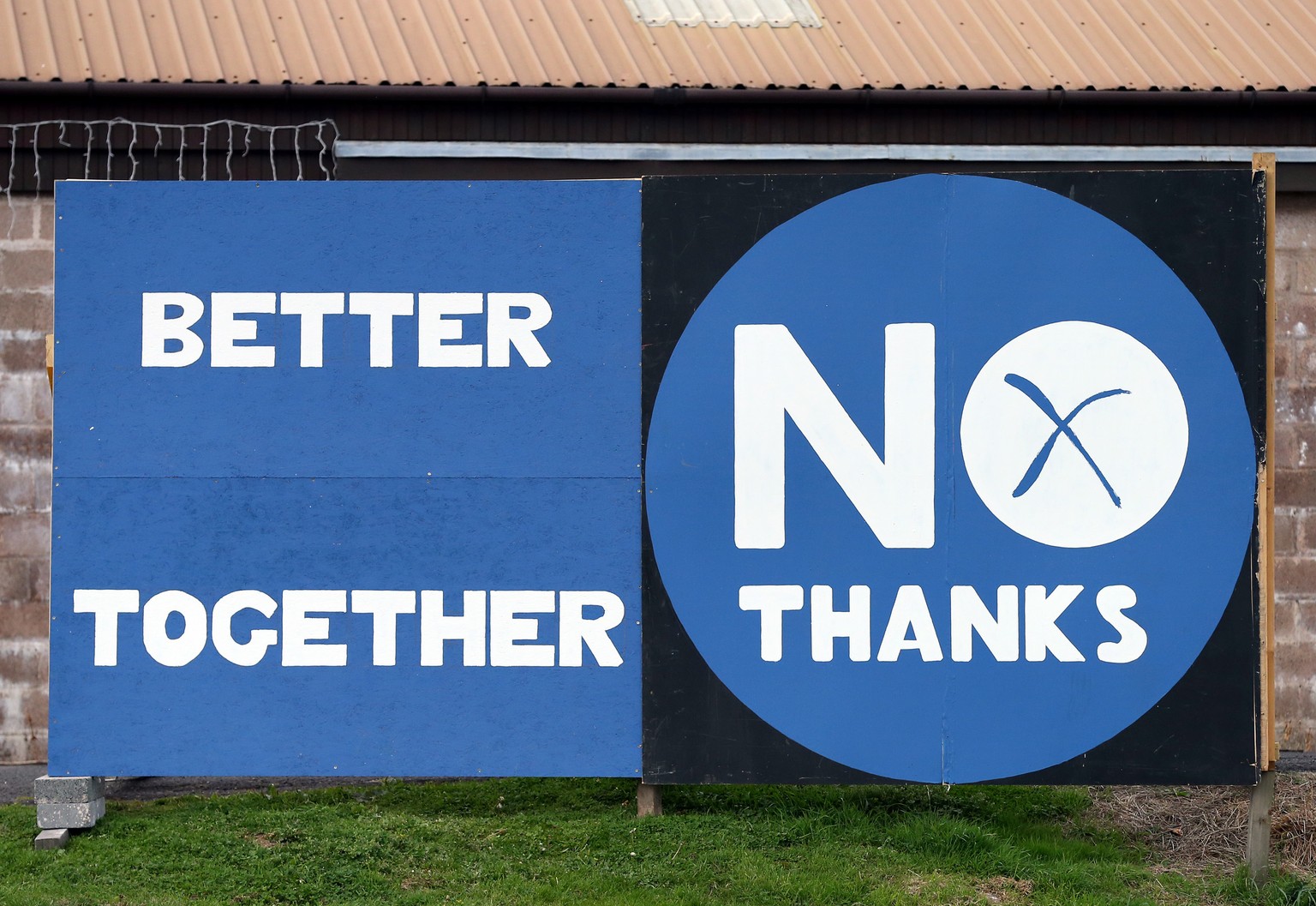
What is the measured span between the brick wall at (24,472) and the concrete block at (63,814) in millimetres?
2273

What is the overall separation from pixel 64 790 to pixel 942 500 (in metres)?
4.02

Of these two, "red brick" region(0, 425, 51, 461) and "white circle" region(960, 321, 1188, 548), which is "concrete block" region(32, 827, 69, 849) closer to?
"red brick" region(0, 425, 51, 461)

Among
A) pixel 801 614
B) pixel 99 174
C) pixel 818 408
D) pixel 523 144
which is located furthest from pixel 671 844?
pixel 99 174

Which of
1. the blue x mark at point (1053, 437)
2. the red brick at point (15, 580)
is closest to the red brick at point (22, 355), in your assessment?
the red brick at point (15, 580)

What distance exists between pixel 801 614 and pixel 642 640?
691 millimetres

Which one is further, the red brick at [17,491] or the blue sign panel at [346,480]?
the red brick at [17,491]

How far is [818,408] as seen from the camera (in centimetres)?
551

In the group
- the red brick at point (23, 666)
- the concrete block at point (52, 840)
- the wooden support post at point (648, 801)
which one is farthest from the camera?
the red brick at point (23, 666)

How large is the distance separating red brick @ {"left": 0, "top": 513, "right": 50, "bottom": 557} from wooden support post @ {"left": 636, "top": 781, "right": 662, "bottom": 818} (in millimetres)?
4223

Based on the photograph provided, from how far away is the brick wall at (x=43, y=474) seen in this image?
768 centimetres

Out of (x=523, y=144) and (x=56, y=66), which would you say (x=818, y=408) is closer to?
(x=523, y=144)

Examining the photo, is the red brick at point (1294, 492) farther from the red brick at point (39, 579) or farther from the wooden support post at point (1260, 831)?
the red brick at point (39, 579)

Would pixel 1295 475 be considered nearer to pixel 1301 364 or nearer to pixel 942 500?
pixel 1301 364

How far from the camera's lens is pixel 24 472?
25.5ft
